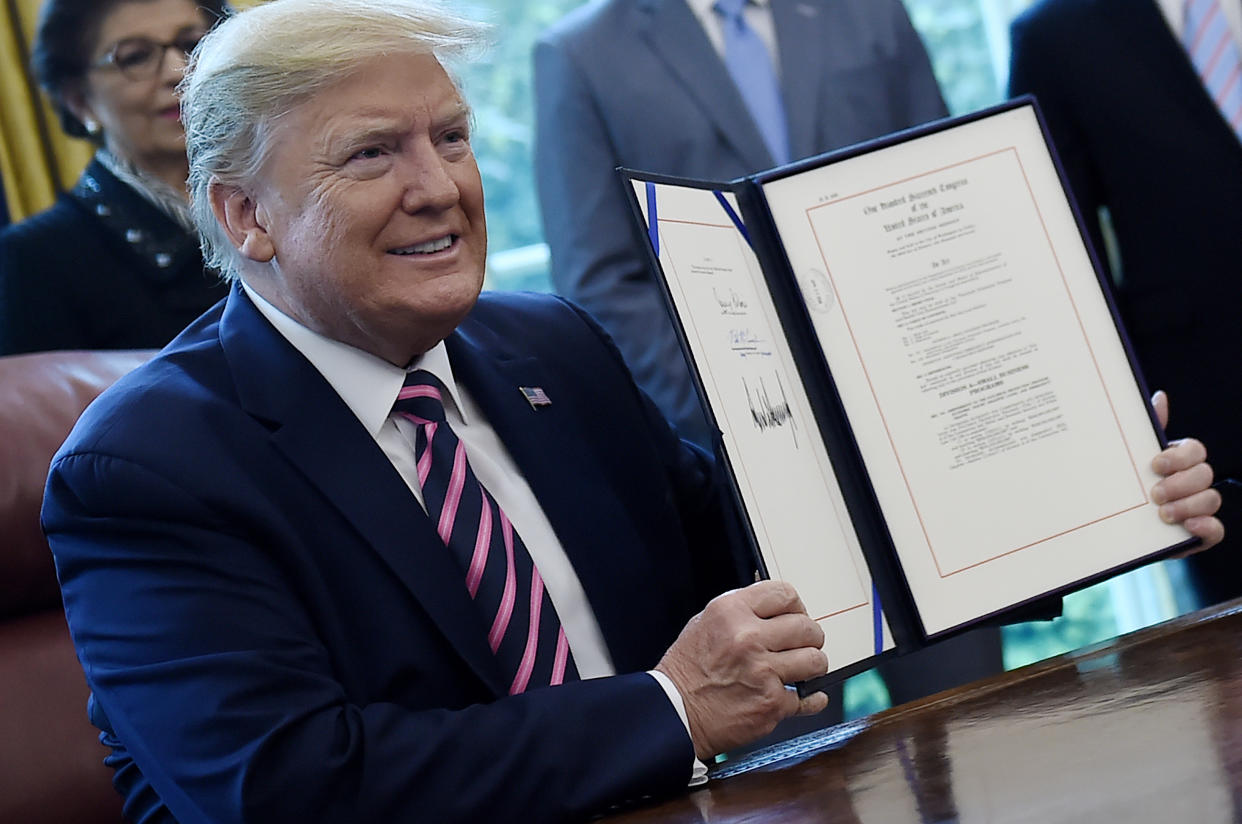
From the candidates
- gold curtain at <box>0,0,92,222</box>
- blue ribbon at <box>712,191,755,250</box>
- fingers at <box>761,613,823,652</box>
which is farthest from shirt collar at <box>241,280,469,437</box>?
gold curtain at <box>0,0,92,222</box>

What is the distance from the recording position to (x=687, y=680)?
53.4 inches

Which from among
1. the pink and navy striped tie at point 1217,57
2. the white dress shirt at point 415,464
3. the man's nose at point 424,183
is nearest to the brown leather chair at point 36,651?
the white dress shirt at point 415,464

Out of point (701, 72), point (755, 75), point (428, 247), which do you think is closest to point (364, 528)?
point (428, 247)

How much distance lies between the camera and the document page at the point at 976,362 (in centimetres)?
148

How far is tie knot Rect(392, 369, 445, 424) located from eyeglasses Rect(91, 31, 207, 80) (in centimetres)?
136

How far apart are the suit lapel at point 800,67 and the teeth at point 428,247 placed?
1.10 metres

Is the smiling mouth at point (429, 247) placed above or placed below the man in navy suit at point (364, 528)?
above

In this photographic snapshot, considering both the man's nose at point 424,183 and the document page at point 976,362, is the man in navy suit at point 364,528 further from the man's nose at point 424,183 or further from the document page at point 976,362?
the document page at point 976,362

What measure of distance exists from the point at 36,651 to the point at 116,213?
1066mm

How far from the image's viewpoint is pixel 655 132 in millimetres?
2471

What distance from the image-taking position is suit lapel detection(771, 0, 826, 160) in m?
2.53

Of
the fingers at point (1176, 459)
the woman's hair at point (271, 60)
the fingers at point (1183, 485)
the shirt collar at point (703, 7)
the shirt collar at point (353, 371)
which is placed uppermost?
the shirt collar at point (703, 7)

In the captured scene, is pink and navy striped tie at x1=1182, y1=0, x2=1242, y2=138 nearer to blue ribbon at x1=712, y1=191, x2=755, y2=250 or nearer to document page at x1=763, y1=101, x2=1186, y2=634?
document page at x1=763, y1=101, x2=1186, y2=634

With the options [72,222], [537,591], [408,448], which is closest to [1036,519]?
[537,591]
